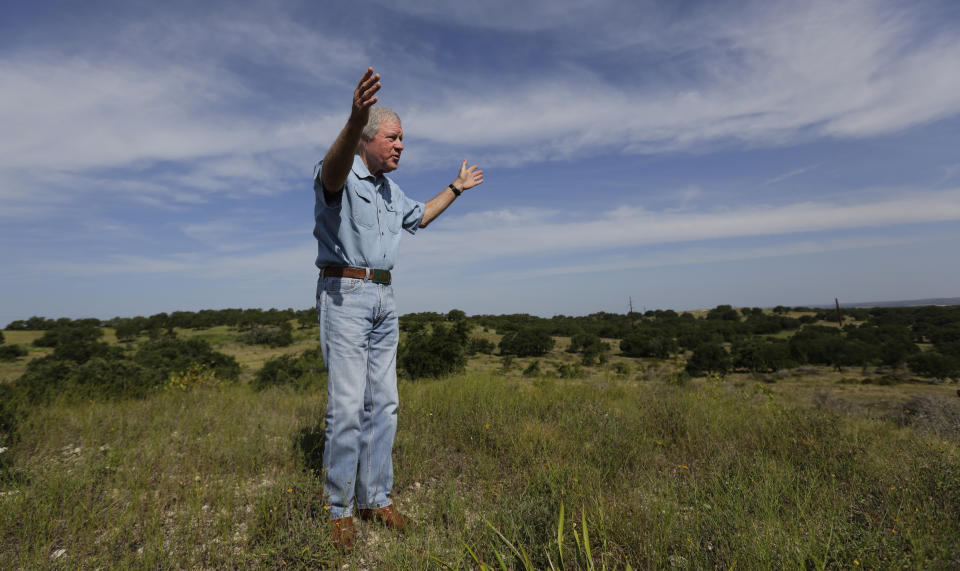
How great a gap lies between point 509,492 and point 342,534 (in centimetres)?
112

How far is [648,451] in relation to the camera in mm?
3404

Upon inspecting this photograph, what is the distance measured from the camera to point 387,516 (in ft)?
7.57

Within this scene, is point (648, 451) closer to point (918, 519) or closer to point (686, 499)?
point (686, 499)

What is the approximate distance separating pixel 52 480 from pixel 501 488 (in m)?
2.78

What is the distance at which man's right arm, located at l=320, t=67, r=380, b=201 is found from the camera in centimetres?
170

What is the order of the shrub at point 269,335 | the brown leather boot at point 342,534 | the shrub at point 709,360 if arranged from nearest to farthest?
the brown leather boot at point 342,534 → the shrub at point 269,335 → the shrub at point 709,360

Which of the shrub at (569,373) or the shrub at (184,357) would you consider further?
the shrub at (184,357)

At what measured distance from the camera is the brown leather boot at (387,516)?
227cm

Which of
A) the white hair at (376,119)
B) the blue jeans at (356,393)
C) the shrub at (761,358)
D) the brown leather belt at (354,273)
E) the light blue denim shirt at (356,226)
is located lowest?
the shrub at (761,358)

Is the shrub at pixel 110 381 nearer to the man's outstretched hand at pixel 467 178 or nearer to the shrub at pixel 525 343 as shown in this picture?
the man's outstretched hand at pixel 467 178

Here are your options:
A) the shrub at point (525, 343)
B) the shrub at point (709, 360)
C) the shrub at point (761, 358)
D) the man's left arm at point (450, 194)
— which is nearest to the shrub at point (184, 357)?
the man's left arm at point (450, 194)

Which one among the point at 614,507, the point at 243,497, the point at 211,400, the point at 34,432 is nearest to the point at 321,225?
the point at 243,497

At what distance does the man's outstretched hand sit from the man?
30.1 inches

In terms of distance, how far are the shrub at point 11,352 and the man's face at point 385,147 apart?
819 inches
